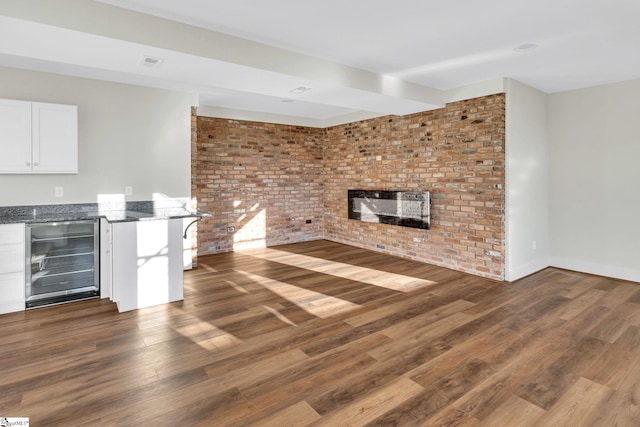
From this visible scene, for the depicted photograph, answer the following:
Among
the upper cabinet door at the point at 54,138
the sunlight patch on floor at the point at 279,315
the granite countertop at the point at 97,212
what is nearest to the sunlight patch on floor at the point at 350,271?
the sunlight patch on floor at the point at 279,315

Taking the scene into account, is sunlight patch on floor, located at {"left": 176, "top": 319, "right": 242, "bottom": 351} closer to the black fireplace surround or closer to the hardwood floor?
the hardwood floor

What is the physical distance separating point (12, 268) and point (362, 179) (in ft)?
16.5

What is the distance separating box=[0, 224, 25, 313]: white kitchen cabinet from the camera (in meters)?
3.35

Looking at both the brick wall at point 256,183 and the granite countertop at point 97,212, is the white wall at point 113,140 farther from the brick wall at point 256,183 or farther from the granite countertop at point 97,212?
the brick wall at point 256,183

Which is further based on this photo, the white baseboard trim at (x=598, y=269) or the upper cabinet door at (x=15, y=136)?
the white baseboard trim at (x=598, y=269)

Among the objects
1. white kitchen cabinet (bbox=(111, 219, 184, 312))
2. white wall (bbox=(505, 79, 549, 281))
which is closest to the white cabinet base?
white kitchen cabinet (bbox=(111, 219, 184, 312))

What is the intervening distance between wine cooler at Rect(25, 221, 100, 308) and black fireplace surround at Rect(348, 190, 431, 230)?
13.6 ft

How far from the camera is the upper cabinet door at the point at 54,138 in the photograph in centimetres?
376

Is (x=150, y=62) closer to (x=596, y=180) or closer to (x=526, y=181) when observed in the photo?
(x=526, y=181)

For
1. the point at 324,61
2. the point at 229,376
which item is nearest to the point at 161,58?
the point at 324,61

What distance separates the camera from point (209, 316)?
131 inches

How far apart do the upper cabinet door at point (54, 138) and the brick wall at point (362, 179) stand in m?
1.53

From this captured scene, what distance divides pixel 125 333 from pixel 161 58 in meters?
2.36

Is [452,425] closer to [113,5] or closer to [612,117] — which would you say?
[113,5]
